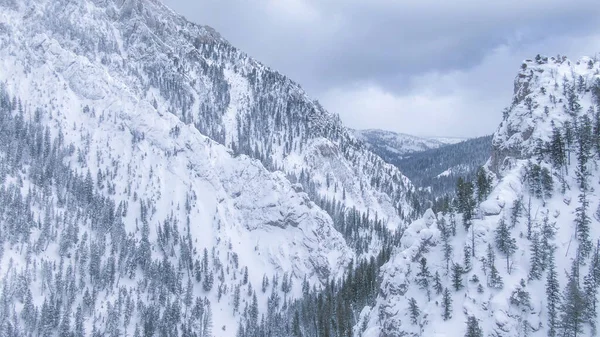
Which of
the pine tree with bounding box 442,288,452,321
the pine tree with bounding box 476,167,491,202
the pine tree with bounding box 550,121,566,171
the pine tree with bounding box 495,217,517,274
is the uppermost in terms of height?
the pine tree with bounding box 550,121,566,171

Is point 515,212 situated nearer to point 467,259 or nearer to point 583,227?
point 583,227

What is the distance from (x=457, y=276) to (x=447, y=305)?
22.5 feet

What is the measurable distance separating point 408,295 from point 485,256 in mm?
18134

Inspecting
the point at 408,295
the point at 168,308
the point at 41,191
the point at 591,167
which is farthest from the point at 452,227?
the point at 41,191

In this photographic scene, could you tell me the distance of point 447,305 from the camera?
98.0 meters

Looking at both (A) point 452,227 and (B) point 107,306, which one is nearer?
(A) point 452,227

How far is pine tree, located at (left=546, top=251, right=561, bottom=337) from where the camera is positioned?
294ft

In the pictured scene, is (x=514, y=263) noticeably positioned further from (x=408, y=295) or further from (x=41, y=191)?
(x=41, y=191)

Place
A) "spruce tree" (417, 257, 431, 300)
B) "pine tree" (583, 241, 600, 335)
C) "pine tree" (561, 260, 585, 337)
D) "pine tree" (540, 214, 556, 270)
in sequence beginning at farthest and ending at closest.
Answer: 1. "spruce tree" (417, 257, 431, 300)
2. "pine tree" (540, 214, 556, 270)
3. "pine tree" (583, 241, 600, 335)
4. "pine tree" (561, 260, 585, 337)

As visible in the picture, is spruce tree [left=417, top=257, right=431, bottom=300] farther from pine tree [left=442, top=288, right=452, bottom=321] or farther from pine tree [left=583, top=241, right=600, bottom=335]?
pine tree [left=583, top=241, right=600, bottom=335]

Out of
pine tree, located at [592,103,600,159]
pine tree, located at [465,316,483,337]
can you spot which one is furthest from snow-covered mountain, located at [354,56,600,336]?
pine tree, located at [592,103,600,159]

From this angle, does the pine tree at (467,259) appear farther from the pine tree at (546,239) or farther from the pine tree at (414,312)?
the pine tree at (546,239)

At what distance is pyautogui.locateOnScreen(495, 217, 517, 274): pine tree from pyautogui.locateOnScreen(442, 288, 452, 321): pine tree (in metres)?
14.5

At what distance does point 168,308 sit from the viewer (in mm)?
168875
